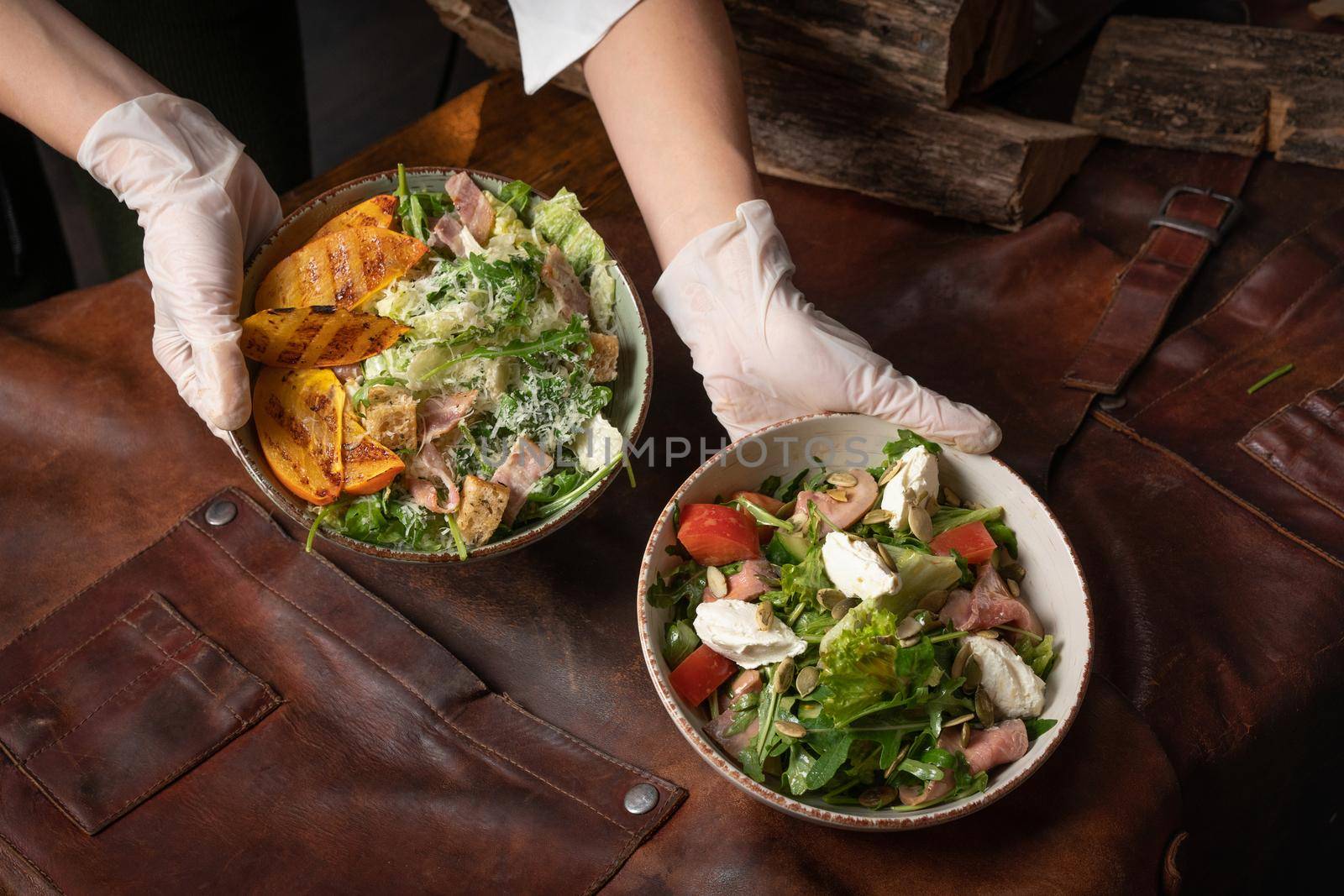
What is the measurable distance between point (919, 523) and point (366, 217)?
1206mm

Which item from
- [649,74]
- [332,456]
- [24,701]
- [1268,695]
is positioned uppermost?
[649,74]

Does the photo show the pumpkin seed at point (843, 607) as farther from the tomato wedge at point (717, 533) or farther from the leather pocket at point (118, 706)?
the leather pocket at point (118, 706)

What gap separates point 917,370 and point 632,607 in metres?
0.89

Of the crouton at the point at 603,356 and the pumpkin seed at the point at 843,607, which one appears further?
the crouton at the point at 603,356

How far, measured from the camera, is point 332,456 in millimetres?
1726

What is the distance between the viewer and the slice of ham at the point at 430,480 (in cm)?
178

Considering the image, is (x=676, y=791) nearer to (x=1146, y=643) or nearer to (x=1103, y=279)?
(x=1146, y=643)

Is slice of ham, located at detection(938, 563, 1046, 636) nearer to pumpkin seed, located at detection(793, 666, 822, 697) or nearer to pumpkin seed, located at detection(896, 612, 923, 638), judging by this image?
pumpkin seed, located at detection(896, 612, 923, 638)

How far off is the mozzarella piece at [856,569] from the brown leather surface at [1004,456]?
0.45 m

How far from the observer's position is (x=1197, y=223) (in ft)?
7.64

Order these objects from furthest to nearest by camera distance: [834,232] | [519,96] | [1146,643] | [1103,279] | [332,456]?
[519,96]
[834,232]
[1103,279]
[1146,643]
[332,456]

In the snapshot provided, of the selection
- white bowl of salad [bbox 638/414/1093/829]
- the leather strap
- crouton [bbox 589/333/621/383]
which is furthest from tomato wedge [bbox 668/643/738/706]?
the leather strap

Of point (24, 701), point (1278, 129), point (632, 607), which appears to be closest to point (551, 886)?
point (632, 607)

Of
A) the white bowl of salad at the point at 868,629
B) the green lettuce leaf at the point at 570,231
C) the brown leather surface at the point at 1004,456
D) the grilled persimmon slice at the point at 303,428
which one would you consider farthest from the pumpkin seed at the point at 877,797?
the green lettuce leaf at the point at 570,231
